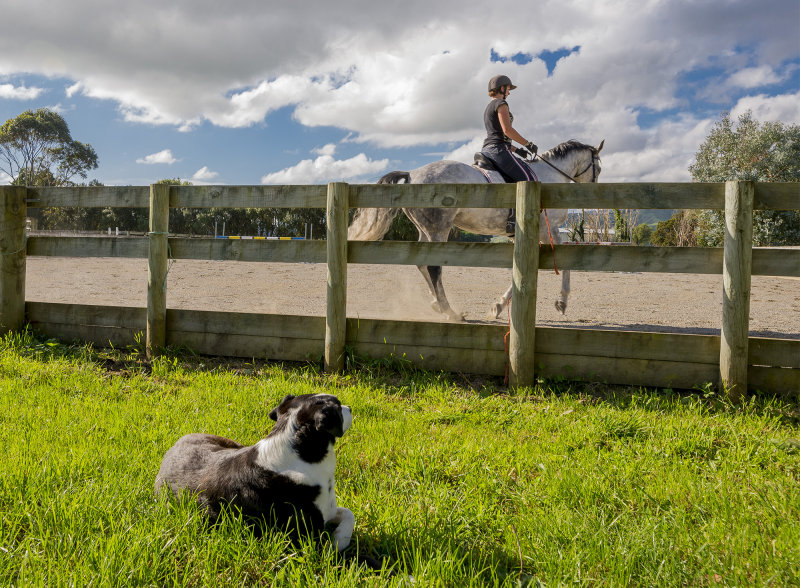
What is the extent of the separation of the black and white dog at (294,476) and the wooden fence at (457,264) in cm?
287

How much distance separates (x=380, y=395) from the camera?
4.52m

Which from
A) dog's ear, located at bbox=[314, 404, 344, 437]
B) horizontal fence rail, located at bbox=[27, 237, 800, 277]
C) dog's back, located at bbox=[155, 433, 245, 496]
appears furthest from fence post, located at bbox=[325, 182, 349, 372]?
dog's ear, located at bbox=[314, 404, 344, 437]

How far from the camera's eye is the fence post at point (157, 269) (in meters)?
5.72

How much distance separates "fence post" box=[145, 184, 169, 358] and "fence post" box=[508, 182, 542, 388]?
3.58 m

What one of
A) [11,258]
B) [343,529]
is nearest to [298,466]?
[343,529]

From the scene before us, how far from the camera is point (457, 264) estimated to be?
5148 mm

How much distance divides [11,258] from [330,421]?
5845 mm

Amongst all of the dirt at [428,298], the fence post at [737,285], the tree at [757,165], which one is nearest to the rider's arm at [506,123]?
the dirt at [428,298]

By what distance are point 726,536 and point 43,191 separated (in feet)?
24.3

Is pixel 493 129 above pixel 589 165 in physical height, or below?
above

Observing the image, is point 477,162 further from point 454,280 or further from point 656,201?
point 454,280

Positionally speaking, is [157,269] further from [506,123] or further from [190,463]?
[506,123]

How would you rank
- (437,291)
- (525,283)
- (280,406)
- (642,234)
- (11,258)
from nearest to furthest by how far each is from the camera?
(280,406), (525,283), (11,258), (437,291), (642,234)

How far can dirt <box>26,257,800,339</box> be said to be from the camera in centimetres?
832
